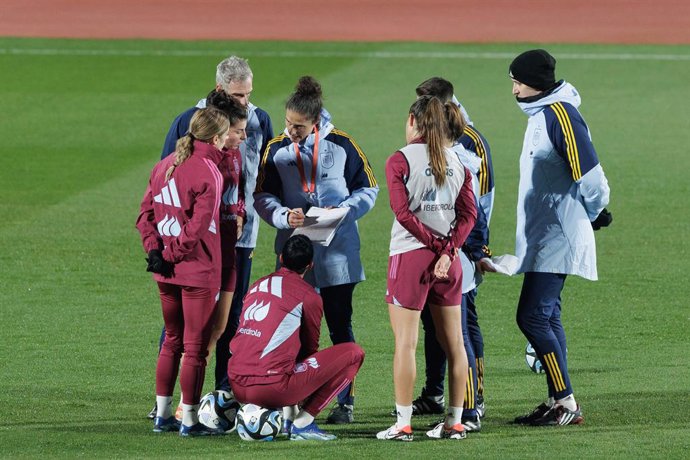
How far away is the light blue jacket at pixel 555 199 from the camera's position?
6.60 metres

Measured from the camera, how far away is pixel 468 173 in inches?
246

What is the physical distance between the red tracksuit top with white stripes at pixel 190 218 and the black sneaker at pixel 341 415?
0.99 meters

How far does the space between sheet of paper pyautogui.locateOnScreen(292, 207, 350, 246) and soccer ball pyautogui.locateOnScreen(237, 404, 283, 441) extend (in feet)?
3.31

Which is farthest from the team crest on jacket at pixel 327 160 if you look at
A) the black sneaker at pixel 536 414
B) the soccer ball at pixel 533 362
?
the soccer ball at pixel 533 362

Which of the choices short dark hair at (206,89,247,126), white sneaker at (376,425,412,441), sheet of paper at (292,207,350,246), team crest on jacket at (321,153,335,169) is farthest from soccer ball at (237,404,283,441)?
short dark hair at (206,89,247,126)

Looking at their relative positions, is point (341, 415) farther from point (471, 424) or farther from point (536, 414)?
point (536, 414)

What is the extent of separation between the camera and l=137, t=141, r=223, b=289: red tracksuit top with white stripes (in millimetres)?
6211

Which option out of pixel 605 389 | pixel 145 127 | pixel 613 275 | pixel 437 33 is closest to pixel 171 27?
pixel 437 33

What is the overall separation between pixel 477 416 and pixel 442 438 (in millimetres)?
295

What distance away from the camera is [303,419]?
6.28 m

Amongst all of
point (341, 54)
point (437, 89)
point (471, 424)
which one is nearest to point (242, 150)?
point (437, 89)

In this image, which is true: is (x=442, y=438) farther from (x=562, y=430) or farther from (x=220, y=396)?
(x=220, y=396)

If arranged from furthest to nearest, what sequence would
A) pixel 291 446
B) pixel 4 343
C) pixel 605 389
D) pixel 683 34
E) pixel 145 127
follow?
pixel 683 34 → pixel 145 127 → pixel 4 343 → pixel 605 389 → pixel 291 446

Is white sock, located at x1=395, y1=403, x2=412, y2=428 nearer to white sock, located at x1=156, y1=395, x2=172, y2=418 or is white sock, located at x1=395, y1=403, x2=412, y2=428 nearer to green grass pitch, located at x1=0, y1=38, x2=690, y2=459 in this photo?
green grass pitch, located at x1=0, y1=38, x2=690, y2=459
